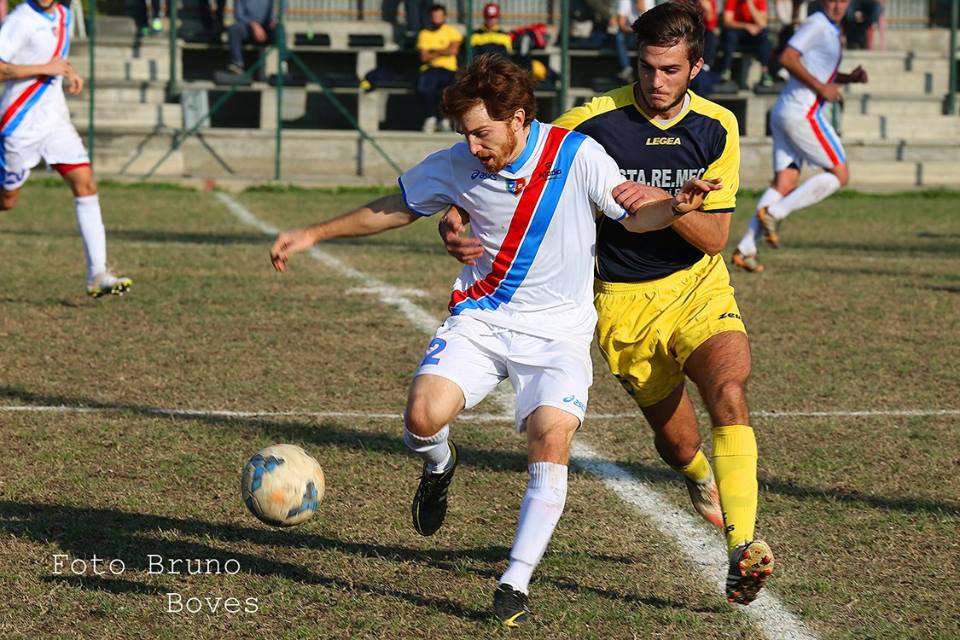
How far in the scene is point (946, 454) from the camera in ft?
20.8

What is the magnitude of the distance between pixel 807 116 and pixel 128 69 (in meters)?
Answer: 14.5

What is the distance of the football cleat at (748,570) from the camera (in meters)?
4.18

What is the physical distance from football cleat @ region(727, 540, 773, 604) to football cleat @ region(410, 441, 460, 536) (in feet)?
3.54

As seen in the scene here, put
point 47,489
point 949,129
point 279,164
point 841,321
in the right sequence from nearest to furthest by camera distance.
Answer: point 47,489, point 841,321, point 279,164, point 949,129

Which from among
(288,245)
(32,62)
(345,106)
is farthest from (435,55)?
(288,245)

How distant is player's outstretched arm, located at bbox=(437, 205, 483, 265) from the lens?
459 centimetres

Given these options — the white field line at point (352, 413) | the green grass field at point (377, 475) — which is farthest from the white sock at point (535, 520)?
the white field line at point (352, 413)

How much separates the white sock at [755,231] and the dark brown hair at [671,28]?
7.25 meters

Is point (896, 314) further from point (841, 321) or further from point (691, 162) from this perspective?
point (691, 162)

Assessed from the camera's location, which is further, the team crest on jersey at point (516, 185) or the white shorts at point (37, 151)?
the white shorts at point (37, 151)

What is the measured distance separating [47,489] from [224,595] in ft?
4.56

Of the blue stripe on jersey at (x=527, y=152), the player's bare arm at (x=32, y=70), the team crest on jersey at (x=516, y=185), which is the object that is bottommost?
the team crest on jersey at (x=516, y=185)

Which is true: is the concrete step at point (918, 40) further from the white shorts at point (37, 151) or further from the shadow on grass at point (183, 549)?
the shadow on grass at point (183, 549)

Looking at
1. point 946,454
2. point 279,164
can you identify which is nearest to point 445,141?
point 279,164
